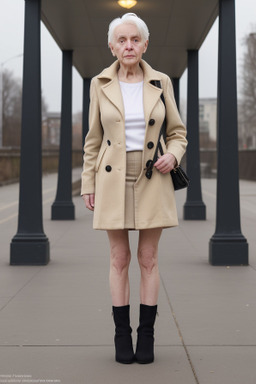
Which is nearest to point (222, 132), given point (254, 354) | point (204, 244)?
point (204, 244)

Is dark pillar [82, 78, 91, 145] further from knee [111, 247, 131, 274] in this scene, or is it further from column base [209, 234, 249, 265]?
knee [111, 247, 131, 274]

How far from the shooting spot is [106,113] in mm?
4332

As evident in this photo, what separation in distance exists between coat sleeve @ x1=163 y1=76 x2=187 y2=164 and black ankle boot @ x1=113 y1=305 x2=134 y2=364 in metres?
0.99

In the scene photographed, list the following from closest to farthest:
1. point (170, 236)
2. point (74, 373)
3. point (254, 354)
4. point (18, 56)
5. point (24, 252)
A: point (74, 373)
point (254, 354)
point (24, 252)
point (170, 236)
point (18, 56)

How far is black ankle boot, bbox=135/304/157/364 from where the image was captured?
442 centimetres

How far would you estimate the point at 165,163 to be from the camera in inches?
169

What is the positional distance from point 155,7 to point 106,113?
6.67m

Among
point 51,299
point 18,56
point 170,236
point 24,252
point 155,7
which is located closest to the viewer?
point 51,299

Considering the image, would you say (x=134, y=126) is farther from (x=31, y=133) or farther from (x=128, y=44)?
(x=31, y=133)

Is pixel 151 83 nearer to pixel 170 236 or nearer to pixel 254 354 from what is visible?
pixel 254 354

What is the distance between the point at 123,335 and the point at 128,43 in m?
1.71

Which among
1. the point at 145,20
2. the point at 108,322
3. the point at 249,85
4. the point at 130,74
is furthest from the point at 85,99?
the point at 249,85

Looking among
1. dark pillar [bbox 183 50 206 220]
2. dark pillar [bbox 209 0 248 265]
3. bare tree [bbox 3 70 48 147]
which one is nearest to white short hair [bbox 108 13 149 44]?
dark pillar [bbox 209 0 248 265]

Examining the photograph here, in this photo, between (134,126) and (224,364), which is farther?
(224,364)
